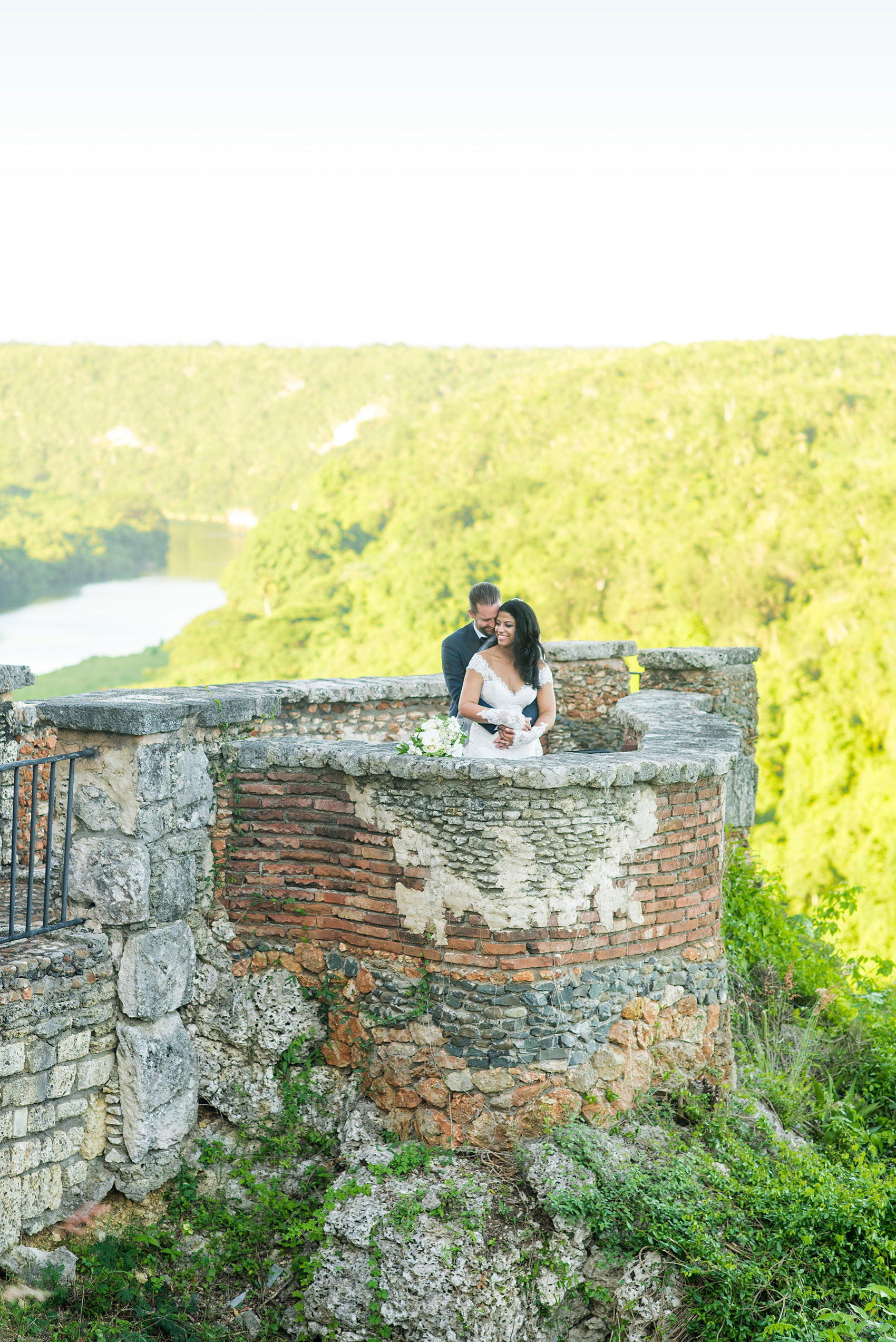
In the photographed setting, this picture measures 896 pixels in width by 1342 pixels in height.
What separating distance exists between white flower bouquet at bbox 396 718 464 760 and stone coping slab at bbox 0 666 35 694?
1650 mm

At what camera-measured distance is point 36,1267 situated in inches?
163

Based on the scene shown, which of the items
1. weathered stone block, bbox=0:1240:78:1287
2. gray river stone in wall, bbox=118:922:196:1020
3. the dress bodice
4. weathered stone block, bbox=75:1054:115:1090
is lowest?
weathered stone block, bbox=0:1240:78:1287

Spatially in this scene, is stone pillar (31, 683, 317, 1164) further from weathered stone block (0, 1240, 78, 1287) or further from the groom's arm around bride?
the groom's arm around bride

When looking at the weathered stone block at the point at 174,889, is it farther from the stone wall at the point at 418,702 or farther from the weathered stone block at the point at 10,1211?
the weathered stone block at the point at 10,1211

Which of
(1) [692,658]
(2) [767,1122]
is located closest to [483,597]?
(2) [767,1122]

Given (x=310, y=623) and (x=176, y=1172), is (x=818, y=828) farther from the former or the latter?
(x=176, y=1172)

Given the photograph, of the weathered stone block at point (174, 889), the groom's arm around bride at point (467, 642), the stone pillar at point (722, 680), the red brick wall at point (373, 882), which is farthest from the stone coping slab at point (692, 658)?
the weathered stone block at point (174, 889)

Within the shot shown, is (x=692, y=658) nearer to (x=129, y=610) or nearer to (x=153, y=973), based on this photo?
(x=153, y=973)

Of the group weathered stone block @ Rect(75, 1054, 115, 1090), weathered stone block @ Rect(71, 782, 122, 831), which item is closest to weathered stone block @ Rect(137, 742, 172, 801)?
weathered stone block @ Rect(71, 782, 122, 831)

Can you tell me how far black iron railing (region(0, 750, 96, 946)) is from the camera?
4.27 metres

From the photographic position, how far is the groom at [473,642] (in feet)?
17.0

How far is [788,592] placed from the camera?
31.9 meters

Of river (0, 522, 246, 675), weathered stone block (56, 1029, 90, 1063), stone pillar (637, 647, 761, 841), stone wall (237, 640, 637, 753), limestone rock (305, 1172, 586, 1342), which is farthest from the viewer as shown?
river (0, 522, 246, 675)

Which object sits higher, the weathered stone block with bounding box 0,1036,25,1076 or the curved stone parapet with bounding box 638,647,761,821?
the curved stone parapet with bounding box 638,647,761,821
